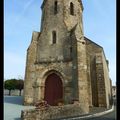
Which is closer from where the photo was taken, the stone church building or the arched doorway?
the stone church building

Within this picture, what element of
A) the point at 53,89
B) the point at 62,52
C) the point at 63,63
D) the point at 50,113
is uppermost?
the point at 62,52

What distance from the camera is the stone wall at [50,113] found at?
29.1 ft

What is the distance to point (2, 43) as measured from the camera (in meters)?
2.24

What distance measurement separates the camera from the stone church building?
51.6ft

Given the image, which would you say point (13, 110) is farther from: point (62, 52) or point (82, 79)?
point (62, 52)

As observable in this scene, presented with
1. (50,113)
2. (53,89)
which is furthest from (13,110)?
(53,89)

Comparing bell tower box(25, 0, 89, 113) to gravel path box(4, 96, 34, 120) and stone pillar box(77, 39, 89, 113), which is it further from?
gravel path box(4, 96, 34, 120)

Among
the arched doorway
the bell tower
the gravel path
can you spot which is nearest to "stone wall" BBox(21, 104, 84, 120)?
the gravel path

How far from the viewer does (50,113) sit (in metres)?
10.1

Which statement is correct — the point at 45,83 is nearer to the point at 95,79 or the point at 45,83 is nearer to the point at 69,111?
the point at 95,79

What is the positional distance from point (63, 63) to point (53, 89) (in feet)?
8.39

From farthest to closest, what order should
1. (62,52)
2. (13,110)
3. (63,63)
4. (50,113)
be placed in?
1. (62,52)
2. (63,63)
3. (13,110)
4. (50,113)

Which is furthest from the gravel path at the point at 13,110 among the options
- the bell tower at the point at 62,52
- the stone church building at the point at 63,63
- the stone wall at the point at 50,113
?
the bell tower at the point at 62,52

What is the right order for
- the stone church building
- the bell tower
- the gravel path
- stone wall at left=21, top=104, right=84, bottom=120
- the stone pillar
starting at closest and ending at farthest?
1. stone wall at left=21, top=104, right=84, bottom=120
2. the gravel path
3. the stone pillar
4. the bell tower
5. the stone church building
